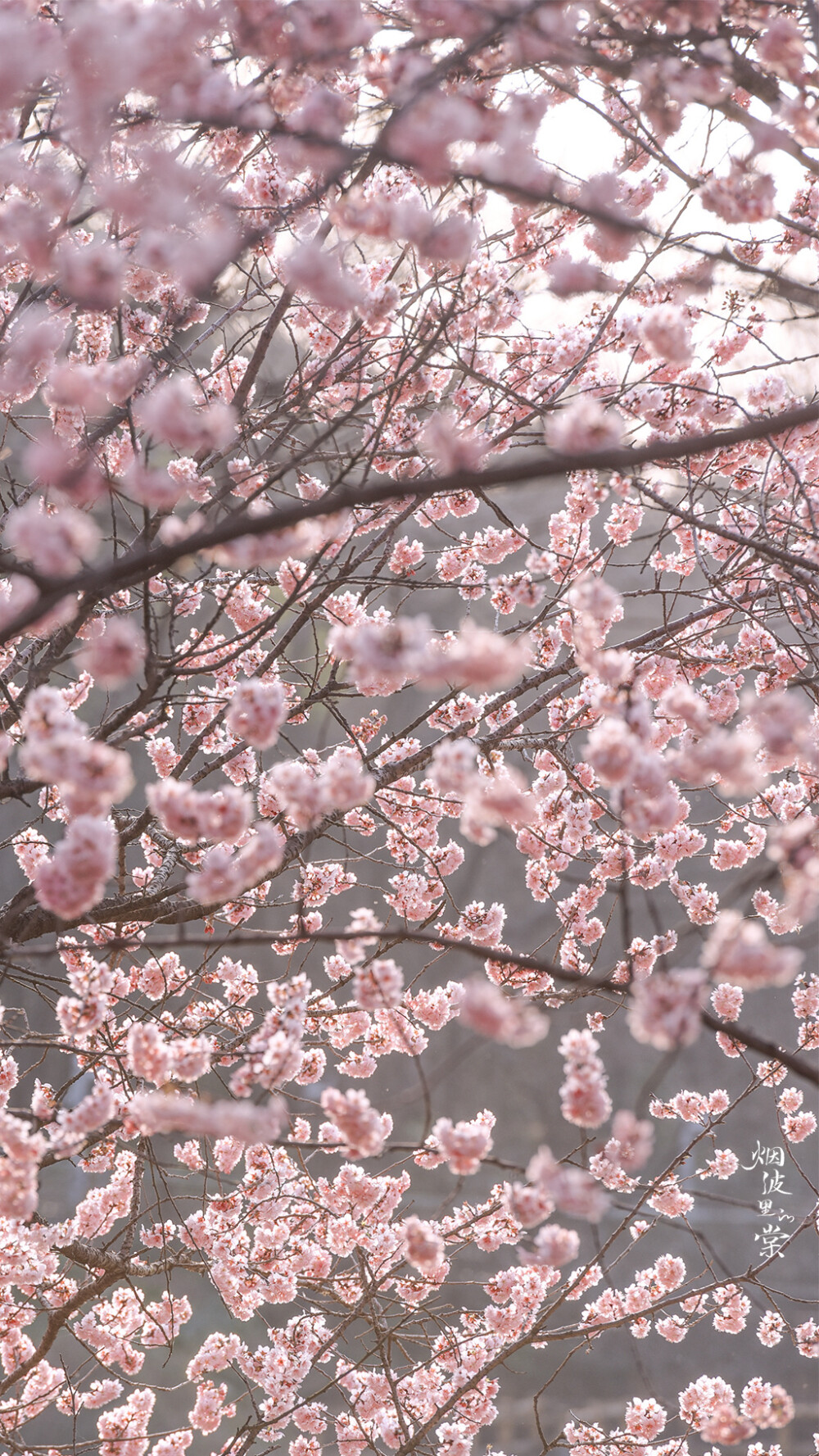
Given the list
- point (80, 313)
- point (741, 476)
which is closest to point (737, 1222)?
point (741, 476)

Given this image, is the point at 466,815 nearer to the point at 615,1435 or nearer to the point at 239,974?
the point at 239,974

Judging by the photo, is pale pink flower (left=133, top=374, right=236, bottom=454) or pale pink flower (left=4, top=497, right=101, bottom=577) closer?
pale pink flower (left=4, top=497, right=101, bottom=577)

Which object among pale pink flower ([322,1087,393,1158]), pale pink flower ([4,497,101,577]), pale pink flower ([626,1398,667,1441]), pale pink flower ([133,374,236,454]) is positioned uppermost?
pale pink flower ([133,374,236,454])

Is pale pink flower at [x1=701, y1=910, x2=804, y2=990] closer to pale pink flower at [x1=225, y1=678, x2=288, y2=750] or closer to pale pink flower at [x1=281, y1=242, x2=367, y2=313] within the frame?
pale pink flower at [x1=225, y1=678, x2=288, y2=750]

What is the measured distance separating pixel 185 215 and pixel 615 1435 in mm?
4581

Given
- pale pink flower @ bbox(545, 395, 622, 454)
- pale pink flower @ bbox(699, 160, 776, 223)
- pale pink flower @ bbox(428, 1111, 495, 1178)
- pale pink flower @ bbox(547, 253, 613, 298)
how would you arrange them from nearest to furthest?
pale pink flower @ bbox(545, 395, 622, 454) → pale pink flower @ bbox(428, 1111, 495, 1178) → pale pink flower @ bbox(699, 160, 776, 223) → pale pink flower @ bbox(547, 253, 613, 298)

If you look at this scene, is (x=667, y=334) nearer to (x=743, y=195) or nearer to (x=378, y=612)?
(x=743, y=195)

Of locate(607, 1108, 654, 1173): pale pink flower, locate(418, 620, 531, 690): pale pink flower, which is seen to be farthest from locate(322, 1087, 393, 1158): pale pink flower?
locate(418, 620, 531, 690): pale pink flower

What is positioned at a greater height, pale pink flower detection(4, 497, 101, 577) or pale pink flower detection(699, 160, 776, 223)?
pale pink flower detection(699, 160, 776, 223)

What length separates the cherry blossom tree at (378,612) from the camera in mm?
1896

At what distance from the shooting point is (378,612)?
4.49m

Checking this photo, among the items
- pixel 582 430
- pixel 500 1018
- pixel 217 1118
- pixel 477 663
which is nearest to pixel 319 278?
pixel 582 430

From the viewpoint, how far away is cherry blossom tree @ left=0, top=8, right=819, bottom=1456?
1.90m

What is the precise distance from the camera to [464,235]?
2172 mm
